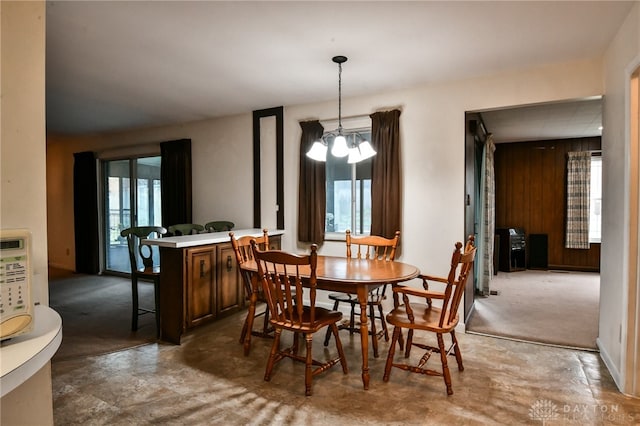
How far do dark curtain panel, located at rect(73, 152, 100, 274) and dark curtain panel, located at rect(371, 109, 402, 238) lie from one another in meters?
5.21

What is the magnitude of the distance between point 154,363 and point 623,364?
3.30 metres

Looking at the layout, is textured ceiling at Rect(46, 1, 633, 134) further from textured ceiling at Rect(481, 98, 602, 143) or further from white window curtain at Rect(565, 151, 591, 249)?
Result: white window curtain at Rect(565, 151, 591, 249)

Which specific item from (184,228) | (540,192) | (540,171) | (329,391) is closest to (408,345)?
(329,391)

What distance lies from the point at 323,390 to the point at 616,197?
2443 millimetres

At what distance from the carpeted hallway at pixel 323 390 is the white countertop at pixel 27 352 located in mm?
1230

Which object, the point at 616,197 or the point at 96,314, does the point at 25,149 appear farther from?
the point at 616,197

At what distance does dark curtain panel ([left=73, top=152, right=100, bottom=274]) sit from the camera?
625 centimetres

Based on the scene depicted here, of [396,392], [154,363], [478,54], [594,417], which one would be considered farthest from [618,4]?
[154,363]

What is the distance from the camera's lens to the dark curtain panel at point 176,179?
5.16m

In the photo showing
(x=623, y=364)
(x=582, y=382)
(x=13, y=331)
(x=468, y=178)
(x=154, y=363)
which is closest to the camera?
(x=13, y=331)

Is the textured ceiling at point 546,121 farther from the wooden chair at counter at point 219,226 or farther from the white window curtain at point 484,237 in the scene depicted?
the wooden chair at counter at point 219,226

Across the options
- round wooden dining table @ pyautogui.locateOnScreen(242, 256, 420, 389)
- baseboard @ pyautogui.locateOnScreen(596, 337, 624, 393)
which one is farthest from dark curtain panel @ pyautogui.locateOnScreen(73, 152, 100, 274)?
baseboard @ pyautogui.locateOnScreen(596, 337, 624, 393)

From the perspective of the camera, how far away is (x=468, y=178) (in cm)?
362

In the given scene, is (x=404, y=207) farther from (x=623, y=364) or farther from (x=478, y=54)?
(x=623, y=364)
